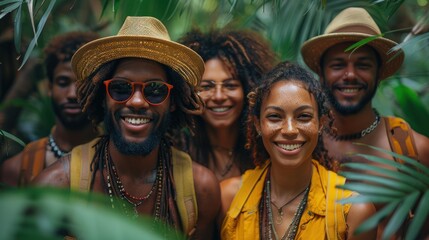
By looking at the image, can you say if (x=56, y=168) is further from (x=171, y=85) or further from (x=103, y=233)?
(x=103, y=233)

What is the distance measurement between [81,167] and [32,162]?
1.10 metres

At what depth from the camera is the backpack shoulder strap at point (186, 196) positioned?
4023 millimetres

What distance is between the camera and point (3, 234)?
185cm

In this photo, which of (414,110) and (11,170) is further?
(11,170)

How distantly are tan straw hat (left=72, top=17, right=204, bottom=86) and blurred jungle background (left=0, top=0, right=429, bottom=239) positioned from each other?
0.15 m

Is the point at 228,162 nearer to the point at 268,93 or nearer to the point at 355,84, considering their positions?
the point at 355,84

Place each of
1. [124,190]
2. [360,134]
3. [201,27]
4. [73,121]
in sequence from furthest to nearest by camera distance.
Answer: [201,27] < [73,121] < [360,134] < [124,190]

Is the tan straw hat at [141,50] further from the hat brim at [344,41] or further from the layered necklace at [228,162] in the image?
the hat brim at [344,41]

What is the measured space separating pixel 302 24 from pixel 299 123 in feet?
6.35

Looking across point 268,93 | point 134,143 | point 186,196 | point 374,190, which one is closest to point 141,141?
point 134,143

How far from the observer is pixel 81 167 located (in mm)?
3988

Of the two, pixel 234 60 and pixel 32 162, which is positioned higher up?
pixel 234 60

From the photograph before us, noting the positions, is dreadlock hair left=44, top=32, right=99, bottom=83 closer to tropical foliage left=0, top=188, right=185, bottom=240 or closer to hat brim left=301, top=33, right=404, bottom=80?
hat brim left=301, top=33, right=404, bottom=80

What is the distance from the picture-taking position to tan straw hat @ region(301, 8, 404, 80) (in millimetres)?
4957
